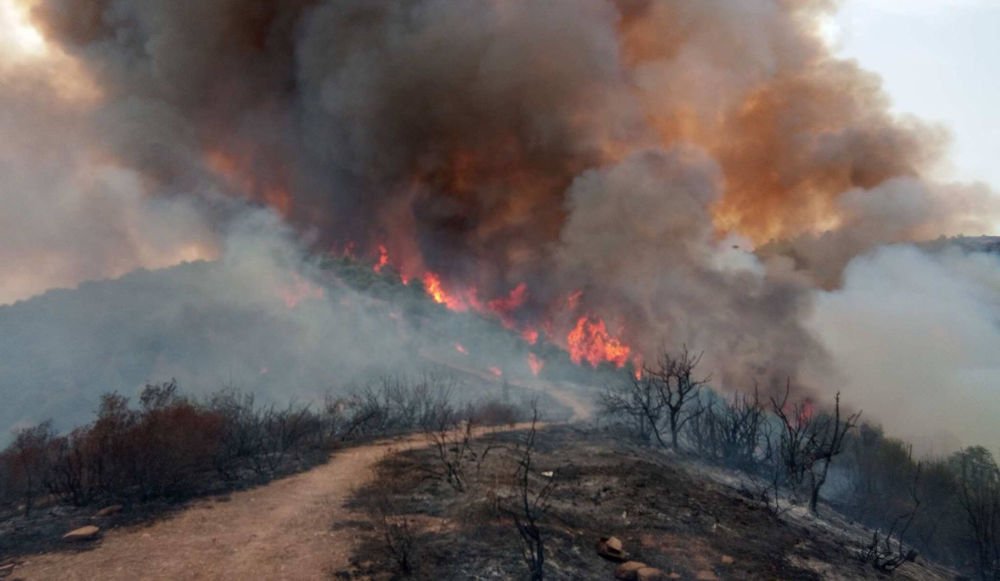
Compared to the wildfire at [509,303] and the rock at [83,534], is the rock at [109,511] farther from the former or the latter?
the wildfire at [509,303]

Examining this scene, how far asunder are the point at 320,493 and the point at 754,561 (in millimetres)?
9481

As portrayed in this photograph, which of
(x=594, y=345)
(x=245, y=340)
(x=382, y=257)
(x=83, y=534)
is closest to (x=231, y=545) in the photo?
(x=83, y=534)

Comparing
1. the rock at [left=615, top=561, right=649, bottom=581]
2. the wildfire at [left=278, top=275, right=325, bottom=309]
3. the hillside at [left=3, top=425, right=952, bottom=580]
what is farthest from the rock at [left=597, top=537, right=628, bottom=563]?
the wildfire at [left=278, top=275, right=325, bottom=309]

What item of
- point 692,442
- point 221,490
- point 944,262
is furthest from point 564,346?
point 221,490

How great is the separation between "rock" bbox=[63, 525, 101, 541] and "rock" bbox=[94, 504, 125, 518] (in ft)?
2.89

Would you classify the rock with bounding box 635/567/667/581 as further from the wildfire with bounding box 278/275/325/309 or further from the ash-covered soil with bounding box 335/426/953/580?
the wildfire with bounding box 278/275/325/309

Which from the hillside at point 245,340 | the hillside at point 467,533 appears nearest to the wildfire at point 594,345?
the hillside at point 245,340

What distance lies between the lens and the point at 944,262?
26.9 meters

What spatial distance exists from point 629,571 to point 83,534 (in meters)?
9.54

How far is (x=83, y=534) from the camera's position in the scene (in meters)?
9.80

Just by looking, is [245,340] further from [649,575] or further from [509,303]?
[649,575]

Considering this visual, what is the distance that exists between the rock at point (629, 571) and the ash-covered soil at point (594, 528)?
0.67 feet

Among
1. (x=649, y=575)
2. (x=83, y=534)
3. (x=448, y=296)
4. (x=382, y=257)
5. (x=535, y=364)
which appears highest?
(x=382, y=257)

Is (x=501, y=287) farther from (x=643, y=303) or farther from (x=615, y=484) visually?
(x=615, y=484)
